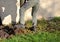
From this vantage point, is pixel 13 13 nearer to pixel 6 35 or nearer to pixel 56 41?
pixel 6 35

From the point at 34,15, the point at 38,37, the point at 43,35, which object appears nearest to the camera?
the point at 38,37

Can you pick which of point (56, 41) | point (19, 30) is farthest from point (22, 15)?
point (56, 41)

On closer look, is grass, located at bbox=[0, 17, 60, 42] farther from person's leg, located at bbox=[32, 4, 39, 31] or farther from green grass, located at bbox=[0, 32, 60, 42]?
person's leg, located at bbox=[32, 4, 39, 31]

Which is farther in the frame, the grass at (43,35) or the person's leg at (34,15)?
the person's leg at (34,15)

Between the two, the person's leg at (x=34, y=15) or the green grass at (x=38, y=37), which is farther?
the person's leg at (x=34, y=15)

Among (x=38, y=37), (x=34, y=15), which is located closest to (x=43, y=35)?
(x=38, y=37)

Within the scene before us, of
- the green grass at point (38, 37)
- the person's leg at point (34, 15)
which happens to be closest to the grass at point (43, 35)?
the green grass at point (38, 37)

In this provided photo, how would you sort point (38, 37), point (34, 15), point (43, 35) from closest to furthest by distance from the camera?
point (38, 37)
point (43, 35)
point (34, 15)

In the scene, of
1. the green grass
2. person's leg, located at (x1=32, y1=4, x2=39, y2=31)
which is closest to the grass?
the green grass

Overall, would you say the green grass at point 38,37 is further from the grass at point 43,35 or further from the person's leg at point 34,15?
the person's leg at point 34,15

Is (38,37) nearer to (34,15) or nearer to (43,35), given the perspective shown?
(43,35)

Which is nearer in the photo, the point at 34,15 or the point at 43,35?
the point at 43,35

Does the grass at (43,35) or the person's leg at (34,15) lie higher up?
the person's leg at (34,15)

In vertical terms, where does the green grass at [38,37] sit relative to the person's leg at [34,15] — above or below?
below
